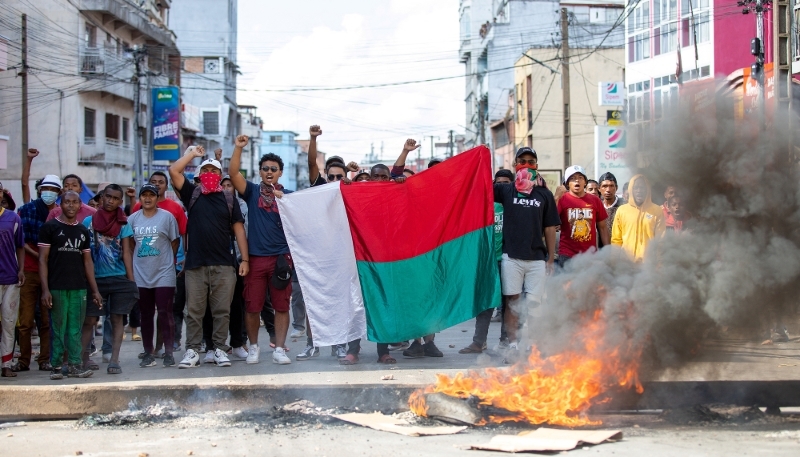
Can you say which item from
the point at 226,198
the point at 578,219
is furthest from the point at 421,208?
the point at 226,198

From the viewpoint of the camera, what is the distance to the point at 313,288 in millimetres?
7945

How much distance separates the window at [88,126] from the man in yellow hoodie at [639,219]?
3085 centimetres

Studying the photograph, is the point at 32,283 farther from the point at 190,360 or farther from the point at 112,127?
the point at 112,127

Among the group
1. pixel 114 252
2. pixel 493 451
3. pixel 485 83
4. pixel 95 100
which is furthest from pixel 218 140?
pixel 493 451

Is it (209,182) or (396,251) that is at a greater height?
(209,182)

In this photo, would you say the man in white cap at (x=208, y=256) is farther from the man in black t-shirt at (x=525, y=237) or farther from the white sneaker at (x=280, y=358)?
the man in black t-shirt at (x=525, y=237)

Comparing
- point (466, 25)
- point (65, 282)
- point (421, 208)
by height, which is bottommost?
point (65, 282)

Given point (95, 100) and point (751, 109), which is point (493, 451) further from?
point (95, 100)

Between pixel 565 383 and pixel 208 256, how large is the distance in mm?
3615

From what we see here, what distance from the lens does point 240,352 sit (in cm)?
833

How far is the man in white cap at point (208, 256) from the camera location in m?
7.63

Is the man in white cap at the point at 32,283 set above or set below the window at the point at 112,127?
below

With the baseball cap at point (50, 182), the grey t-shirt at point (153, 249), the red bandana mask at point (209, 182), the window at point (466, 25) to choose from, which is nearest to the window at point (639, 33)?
the red bandana mask at point (209, 182)

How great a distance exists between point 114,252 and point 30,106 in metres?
27.3
